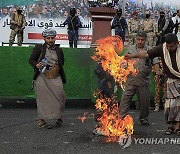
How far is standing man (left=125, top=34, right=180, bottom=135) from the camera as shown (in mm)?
6907

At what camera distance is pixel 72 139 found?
671cm

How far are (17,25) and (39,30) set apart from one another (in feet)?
4.98

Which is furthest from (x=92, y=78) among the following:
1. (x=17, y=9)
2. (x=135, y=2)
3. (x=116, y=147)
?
(x=135, y=2)

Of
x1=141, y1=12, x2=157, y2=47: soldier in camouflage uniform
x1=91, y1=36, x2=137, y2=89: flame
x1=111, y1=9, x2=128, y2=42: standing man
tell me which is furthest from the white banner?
x1=91, y1=36, x2=137, y2=89: flame

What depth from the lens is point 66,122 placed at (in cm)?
838

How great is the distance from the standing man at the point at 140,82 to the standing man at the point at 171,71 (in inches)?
26.5

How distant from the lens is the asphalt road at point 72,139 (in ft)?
19.6

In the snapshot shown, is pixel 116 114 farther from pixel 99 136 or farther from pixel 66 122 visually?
pixel 66 122

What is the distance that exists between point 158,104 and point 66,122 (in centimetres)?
249

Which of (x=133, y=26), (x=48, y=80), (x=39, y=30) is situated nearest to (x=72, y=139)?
(x=48, y=80)

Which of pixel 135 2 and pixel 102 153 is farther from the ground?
pixel 135 2

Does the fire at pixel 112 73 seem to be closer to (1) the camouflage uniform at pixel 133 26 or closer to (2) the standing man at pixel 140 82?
(2) the standing man at pixel 140 82

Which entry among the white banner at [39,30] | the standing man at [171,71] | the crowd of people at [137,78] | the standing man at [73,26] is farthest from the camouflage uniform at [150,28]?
the standing man at [171,71]

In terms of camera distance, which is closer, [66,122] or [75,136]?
[75,136]
